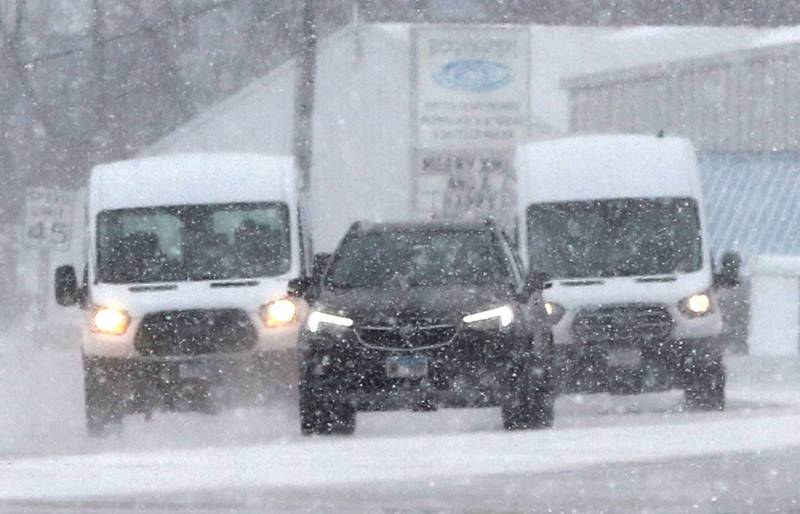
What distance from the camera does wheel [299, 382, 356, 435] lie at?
16750 millimetres

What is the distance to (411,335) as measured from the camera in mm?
16688

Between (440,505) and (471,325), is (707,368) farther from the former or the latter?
(440,505)

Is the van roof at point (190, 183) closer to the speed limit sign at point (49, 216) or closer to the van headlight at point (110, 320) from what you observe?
the van headlight at point (110, 320)

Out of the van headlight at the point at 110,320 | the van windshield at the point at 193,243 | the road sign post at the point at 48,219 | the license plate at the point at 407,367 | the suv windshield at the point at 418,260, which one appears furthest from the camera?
the road sign post at the point at 48,219

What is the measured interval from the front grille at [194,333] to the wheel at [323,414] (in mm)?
1570

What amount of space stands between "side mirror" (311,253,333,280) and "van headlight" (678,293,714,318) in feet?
10.2

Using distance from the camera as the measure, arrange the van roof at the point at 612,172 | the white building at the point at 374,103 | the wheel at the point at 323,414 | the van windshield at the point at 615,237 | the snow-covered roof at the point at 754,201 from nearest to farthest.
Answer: the wheel at the point at 323,414 < the van windshield at the point at 615,237 < the van roof at the point at 612,172 < the snow-covered roof at the point at 754,201 < the white building at the point at 374,103

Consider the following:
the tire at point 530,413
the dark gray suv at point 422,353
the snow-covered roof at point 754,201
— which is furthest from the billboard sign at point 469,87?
the tire at point 530,413

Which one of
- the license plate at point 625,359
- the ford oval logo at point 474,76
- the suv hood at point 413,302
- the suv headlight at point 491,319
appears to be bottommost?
the license plate at point 625,359

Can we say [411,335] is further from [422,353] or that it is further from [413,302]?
[413,302]

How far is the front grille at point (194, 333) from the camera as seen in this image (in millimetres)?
18422

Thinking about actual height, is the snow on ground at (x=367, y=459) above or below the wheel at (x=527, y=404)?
above

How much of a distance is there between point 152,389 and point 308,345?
2082 millimetres

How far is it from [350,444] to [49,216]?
66.9 ft
